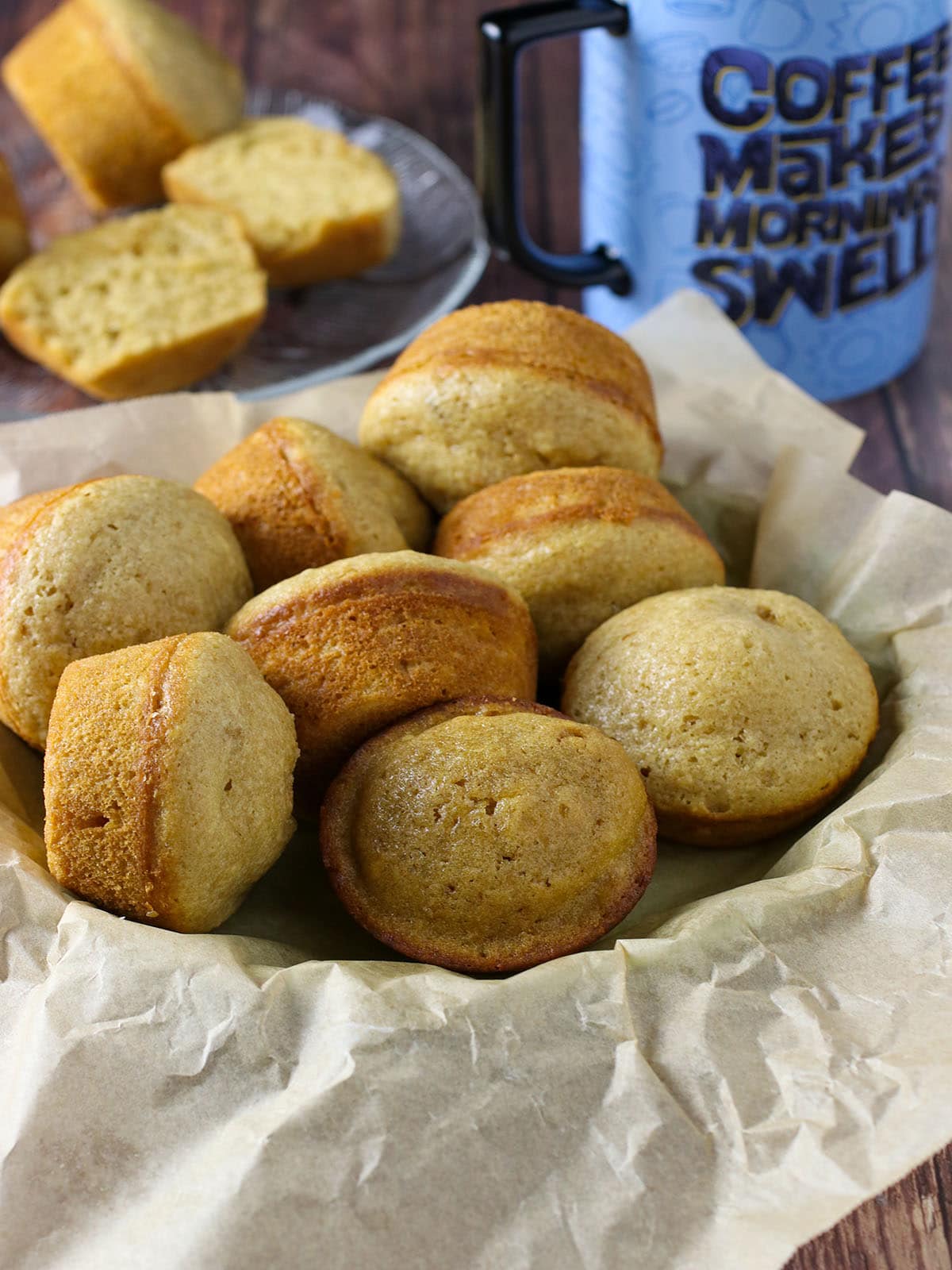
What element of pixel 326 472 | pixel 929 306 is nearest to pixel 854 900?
pixel 326 472

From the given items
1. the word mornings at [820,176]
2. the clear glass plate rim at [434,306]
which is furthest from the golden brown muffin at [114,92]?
the word mornings at [820,176]

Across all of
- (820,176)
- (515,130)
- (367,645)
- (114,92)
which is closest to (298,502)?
(367,645)

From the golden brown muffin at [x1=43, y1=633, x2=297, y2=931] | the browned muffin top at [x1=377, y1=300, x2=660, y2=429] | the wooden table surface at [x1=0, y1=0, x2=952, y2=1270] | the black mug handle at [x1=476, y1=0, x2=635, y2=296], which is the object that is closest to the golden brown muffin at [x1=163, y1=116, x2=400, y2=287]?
the wooden table surface at [x1=0, y1=0, x2=952, y2=1270]

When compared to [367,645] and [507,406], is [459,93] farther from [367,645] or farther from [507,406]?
[367,645]

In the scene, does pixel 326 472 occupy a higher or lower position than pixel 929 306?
higher

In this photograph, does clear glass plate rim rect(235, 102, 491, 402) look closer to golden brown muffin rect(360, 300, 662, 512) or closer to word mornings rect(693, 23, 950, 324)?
golden brown muffin rect(360, 300, 662, 512)

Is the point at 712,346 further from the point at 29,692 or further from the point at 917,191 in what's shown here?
the point at 29,692
